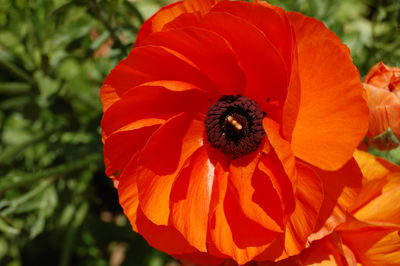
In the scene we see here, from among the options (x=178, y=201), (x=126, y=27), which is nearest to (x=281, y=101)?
(x=178, y=201)

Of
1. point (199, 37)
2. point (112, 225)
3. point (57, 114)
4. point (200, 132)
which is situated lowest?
point (112, 225)

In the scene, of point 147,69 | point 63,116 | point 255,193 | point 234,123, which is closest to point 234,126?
point 234,123

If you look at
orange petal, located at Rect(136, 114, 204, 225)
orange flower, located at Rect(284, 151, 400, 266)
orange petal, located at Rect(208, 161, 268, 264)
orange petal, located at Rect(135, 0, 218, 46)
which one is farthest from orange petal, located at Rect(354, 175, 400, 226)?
orange petal, located at Rect(135, 0, 218, 46)

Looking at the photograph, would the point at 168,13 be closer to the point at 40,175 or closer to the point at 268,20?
the point at 268,20

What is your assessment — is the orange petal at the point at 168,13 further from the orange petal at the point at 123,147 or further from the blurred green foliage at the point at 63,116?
the blurred green foliage at the point at 63,116

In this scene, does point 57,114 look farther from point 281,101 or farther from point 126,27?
point 281,101
